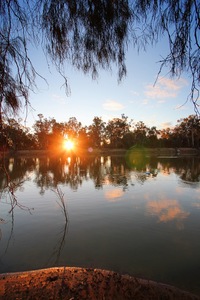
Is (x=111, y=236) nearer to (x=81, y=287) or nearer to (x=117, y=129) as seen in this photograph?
(x=81, y=287)

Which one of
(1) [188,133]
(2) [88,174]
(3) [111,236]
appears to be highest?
(1) [188,133]

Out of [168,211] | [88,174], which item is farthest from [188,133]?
[168,211]

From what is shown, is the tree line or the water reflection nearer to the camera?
the water reflection

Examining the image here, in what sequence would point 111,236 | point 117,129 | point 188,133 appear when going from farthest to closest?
point 117,129, point 188,133, point 111,236

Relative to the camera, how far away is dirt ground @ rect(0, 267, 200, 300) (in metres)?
3.25

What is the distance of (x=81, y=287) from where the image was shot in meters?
3.47

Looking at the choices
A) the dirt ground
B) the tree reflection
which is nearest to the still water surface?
the dirt ground

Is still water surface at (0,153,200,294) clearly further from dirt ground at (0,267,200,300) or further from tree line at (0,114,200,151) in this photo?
tree line at (0,114,200,151)

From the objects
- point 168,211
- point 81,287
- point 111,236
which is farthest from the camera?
point 168,211

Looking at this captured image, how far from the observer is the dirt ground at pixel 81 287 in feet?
10.7

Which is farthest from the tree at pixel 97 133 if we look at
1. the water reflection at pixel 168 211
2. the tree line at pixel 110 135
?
the water reflection at pixel 168 211

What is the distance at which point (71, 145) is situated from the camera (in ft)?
306

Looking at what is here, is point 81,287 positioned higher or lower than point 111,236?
higher

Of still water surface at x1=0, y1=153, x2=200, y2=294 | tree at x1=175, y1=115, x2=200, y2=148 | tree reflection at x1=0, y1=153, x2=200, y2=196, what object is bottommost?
still water surface at x1=0, y1=153, x2=200, y2=294
